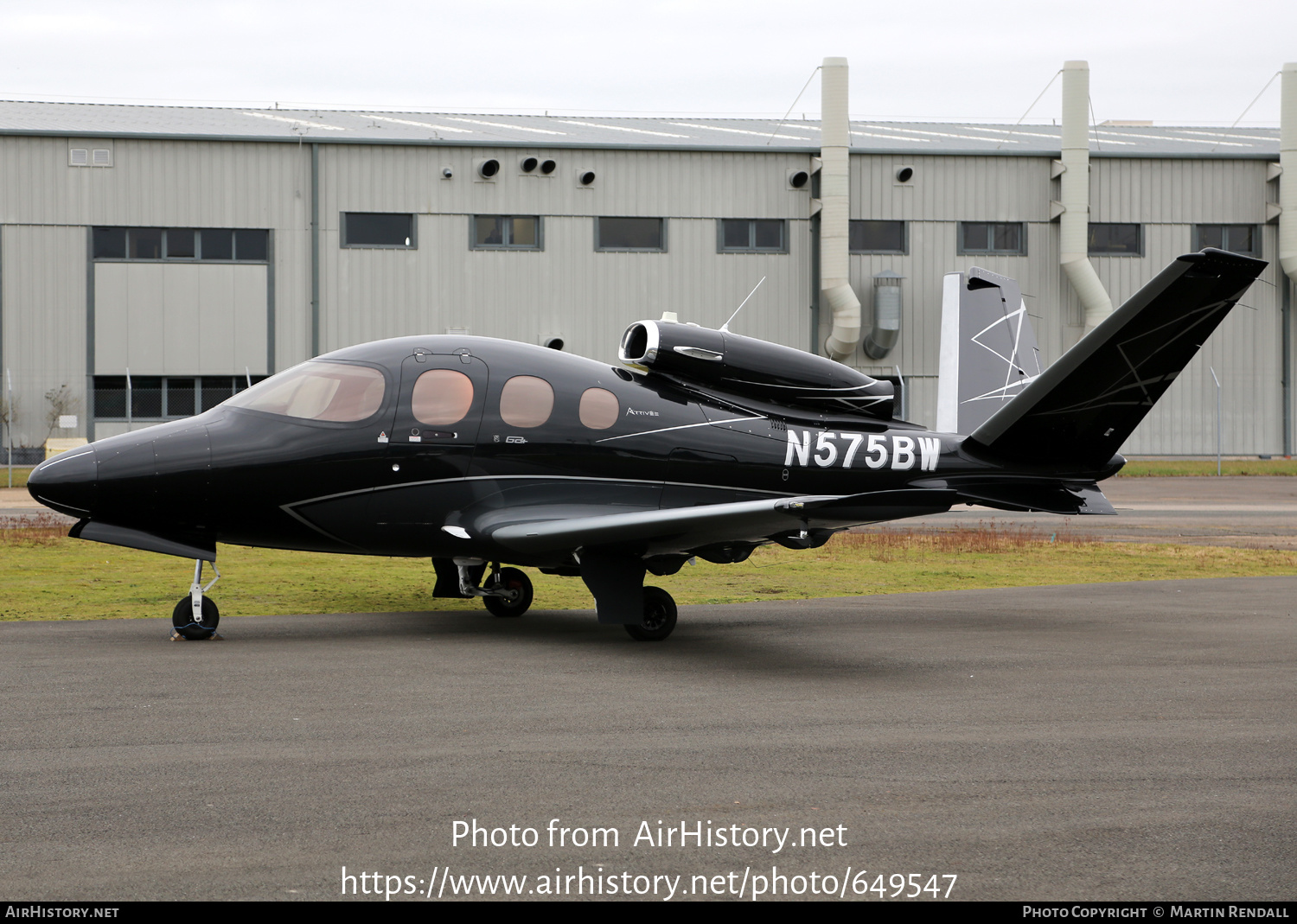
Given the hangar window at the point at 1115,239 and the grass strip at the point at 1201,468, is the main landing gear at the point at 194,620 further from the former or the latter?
the hangar window at the point at 1115,239

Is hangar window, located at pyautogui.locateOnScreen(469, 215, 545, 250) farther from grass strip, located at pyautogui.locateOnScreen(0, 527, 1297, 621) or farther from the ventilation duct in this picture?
grass strip, located at pyautogui.locateOnScreen(0, 527, 1297, 621)

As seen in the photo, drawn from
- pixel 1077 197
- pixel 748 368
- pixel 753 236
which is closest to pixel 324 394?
pixel 748 368

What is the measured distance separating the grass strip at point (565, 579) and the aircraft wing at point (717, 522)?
127 inches

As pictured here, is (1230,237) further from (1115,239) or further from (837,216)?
(837,216)

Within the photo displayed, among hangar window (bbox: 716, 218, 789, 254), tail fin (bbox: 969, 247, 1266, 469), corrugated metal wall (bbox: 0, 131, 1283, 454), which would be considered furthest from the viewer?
hangar window (bbox: 716, 218, 789, 254)

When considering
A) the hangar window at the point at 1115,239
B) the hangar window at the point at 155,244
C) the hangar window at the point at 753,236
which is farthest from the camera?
the hangar window at the point at 1115,239

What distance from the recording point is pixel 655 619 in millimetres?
10758

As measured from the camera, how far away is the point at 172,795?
217 inches

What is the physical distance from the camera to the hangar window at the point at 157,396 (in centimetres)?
3656

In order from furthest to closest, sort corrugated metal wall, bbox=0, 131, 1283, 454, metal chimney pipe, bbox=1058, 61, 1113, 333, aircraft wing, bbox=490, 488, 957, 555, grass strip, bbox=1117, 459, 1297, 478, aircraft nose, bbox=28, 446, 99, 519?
metal chimney pipe, bbox=1058, 61, 1113, 333 < grass strip, bbox=1117, 459, 1297, 478 < corrugated metal wall, bbox=0, 131, 1283, 454 < aircraft nose, bbox=28, 446, 99, 519 < aircraft wing, bbox=490, 488, 957, 555

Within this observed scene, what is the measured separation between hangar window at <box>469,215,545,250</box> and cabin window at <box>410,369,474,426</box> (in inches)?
1117

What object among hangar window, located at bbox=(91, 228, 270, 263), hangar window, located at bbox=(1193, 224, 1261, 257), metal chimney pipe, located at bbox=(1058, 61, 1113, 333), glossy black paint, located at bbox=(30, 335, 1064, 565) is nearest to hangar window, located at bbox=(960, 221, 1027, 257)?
metal chimney pipe, located at bbox=(1058, 61, 1113, 333)

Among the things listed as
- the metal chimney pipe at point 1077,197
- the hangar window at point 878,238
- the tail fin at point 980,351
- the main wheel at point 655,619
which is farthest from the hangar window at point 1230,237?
the main wheel at point 655,619

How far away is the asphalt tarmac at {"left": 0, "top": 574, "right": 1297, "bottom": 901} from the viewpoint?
A: 458 centimetres
